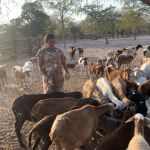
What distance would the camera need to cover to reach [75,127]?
6.71 metres

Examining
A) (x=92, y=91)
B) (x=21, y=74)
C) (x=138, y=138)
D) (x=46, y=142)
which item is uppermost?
(x=138, y=138)

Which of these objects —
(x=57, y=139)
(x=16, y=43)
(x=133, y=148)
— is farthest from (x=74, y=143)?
(x=16, y=43)

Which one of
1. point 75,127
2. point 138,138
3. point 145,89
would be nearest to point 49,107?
point 75,127

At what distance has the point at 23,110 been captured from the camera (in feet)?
28.2

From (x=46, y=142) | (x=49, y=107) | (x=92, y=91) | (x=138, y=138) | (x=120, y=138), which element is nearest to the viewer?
(x=138, y=138)

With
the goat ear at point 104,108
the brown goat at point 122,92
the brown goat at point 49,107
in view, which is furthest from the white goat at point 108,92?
the brown goat at point 49,107

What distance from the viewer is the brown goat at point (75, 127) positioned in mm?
6461

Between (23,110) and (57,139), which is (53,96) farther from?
(57,139)

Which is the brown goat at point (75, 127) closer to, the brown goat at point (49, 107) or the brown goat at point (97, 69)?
the brown goat at point (49, 107)

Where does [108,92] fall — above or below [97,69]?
above

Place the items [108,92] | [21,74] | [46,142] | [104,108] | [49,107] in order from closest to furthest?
[46,142]
[104,108]
[49,107]
[108,92]
[21,74]

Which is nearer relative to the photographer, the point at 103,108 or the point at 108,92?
the point at 103,108

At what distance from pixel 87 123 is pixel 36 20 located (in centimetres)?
5275

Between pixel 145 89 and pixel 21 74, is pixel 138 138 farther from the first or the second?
pixel 21 74
